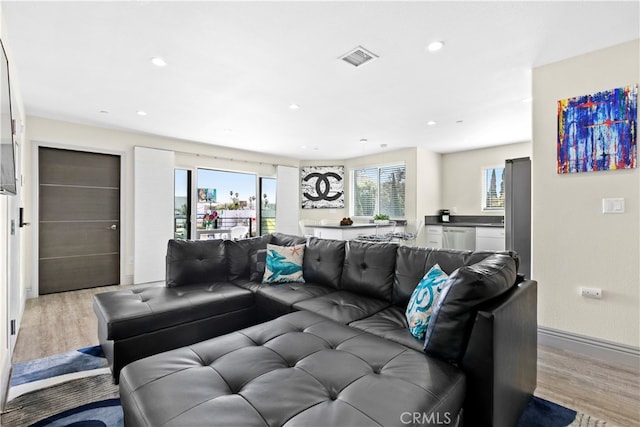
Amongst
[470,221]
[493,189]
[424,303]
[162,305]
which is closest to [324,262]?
[424,303]

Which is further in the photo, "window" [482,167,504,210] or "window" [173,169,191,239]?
"window" [482,167,504,210]

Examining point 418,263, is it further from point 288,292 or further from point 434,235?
point 434,235

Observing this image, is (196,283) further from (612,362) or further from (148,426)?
(612,362)

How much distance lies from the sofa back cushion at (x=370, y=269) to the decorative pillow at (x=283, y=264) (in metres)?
0.48

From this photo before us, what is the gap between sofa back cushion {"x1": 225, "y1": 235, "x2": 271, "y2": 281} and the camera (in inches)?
118

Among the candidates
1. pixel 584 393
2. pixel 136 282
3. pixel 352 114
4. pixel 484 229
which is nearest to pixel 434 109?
pixel 352 114

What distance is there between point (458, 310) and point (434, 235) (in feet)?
16.8

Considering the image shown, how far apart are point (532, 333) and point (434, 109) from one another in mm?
2944

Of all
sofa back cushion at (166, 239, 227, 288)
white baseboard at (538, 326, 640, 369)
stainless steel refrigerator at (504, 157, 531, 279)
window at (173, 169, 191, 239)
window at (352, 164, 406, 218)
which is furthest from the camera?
window at (352, 164, 406, 218)

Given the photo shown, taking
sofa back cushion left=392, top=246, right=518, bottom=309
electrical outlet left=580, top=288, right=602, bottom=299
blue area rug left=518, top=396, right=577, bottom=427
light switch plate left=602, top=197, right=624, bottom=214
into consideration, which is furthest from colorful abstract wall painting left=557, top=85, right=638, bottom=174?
blue area rug left=518, top=396, right=577, bottom=427

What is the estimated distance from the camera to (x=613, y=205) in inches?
94.6

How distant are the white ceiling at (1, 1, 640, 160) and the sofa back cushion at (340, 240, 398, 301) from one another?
63.8 inches

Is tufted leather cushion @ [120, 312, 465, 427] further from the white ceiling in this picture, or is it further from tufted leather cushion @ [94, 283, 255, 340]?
the white ceiling

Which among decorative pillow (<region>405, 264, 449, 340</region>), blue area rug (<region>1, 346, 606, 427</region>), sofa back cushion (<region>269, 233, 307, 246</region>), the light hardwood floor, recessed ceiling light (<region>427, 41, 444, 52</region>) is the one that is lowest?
the light hardwood floor
